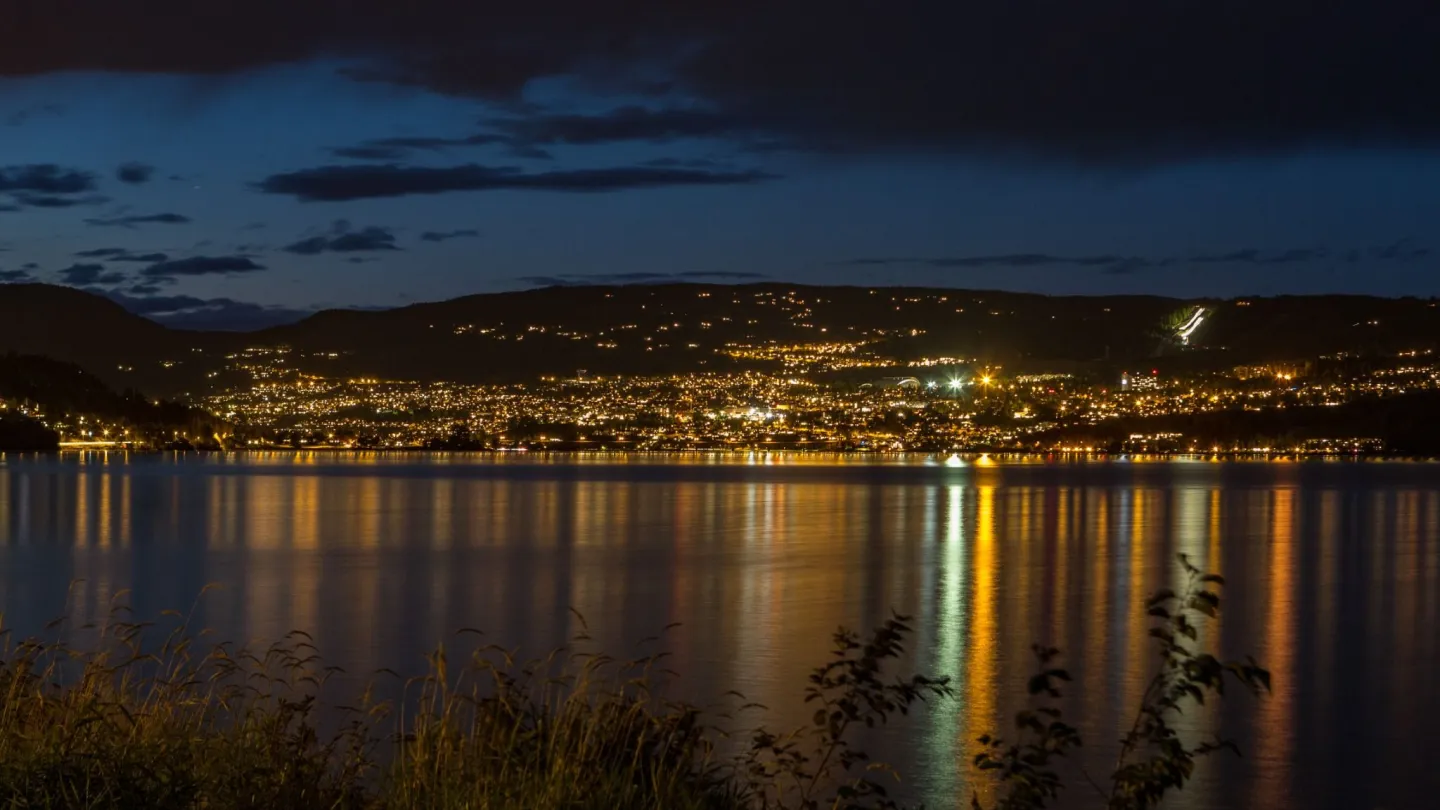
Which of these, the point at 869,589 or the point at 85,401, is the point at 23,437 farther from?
the point at 869,589

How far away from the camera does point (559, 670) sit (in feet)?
54.4

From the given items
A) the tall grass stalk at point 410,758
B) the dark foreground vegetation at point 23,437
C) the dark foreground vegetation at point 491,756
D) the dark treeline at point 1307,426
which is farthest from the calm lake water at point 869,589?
the dark treeline at point 1307,426

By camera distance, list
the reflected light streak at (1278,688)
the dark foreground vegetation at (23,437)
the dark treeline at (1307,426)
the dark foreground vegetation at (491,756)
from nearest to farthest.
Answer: the dark foreground vegetation at (491,756)
the reflected light streak at (1278,688)
the dark foreground vegetation at (23,437)
the dark treeline at (1307,426)

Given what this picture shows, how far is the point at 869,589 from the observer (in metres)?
27.8

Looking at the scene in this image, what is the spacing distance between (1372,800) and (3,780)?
9.58 m

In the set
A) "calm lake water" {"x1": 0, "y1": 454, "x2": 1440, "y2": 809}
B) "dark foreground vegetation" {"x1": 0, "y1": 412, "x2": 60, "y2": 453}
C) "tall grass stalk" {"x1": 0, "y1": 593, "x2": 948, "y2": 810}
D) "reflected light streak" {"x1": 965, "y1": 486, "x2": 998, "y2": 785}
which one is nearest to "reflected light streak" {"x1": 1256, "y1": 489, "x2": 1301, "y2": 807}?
"calm lake water" {"x1": 0, "y1": 454, "x2": 1440, "y2": 809}

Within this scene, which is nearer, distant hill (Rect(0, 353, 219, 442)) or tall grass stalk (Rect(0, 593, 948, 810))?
tall grass stalk (Rect(0, 593, 948, 810))

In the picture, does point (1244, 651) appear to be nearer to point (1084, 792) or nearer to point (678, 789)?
point (1084, 792)

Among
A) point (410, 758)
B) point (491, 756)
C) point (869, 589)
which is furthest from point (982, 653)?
point (491, 756)

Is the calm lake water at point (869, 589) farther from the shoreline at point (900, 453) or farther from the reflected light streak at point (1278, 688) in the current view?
the shoreline at point (900, 453)

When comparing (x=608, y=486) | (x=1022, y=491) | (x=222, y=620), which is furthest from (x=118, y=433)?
(x=222, y=620)

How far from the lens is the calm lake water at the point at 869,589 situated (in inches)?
577

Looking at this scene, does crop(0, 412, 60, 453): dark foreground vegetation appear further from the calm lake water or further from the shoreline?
the calm lake water

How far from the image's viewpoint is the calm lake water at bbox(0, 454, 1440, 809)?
48.1 ft
